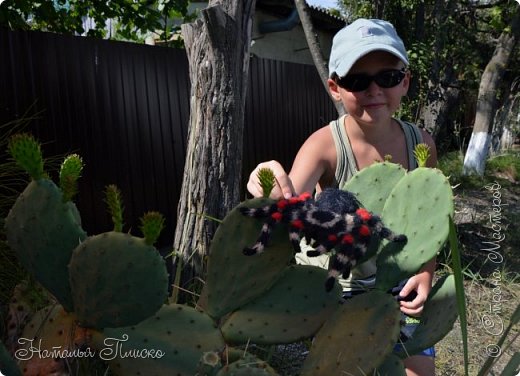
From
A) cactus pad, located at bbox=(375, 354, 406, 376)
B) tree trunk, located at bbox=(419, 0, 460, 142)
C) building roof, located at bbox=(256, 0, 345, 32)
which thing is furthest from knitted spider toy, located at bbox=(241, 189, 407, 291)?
building roof, located at bbox=(256, 0, 345, 32)

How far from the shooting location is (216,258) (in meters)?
1.22

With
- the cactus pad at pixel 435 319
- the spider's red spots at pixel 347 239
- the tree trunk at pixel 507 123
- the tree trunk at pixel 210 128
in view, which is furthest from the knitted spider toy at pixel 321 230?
the tree trunk at pixel 507 123

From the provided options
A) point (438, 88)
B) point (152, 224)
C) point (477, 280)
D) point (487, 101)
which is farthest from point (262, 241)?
point (487, 101)

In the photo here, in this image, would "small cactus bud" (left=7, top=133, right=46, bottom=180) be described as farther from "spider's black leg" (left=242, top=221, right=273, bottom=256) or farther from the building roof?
the building roof

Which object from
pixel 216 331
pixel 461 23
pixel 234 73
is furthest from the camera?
pixel 461 23

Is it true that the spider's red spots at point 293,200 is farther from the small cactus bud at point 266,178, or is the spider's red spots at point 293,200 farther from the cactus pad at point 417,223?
the cactus pad at point 417,223

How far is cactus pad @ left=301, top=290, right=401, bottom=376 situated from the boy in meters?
0.31

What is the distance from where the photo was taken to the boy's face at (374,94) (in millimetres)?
1517

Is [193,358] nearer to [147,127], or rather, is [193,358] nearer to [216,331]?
[216,331]

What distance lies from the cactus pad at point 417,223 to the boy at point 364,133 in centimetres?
25

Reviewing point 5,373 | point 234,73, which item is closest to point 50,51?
point 234,73

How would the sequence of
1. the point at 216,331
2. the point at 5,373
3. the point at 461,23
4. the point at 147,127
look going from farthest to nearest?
the point at 461,23, the point at 147,127, the point at 216,331, the point at 5,373

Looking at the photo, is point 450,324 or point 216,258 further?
point 450,324

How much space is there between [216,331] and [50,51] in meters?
3.15
